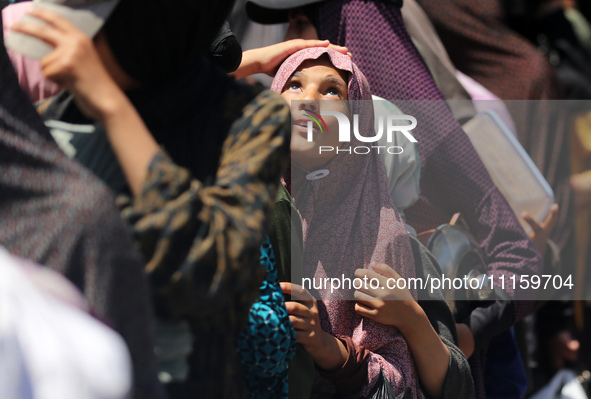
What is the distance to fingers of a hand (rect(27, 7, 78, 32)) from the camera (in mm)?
973

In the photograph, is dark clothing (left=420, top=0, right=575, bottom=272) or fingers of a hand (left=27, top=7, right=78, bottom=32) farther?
dark clothing (left=420, top=0, right=575, bottom=272)

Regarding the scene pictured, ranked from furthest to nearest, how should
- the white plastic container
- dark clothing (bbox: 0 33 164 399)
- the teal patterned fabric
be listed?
the white plastic container
the teal patterned fabric
dark clothing (bbox: 0 33 164 399)

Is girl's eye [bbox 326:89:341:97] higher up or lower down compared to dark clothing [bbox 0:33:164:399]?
lower down

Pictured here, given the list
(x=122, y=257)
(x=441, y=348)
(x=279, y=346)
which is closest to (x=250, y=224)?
(x=122, y=257)

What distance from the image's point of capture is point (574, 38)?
4078 mm

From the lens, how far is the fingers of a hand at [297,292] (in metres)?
1.39

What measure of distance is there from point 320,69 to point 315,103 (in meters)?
0.09

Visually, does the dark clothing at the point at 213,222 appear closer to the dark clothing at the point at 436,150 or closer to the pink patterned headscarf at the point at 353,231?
the pink patterned headscarf at the point at 353,231

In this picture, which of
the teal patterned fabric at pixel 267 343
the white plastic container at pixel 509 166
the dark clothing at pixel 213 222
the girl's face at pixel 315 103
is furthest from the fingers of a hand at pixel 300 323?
the white plastic container at pixel 509 166

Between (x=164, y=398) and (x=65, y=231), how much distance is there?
0.78 feet

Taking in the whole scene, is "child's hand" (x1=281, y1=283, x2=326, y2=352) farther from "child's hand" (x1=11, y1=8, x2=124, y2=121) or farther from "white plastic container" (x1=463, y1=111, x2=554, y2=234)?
"white plastic container" (x1=463, y1=111, x2=554, y2=234)

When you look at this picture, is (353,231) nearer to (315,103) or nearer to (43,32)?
(315,103)

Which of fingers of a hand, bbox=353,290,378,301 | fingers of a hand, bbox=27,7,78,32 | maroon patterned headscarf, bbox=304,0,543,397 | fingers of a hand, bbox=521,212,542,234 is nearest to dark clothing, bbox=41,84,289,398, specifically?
fingers of a hand, bbox=27,7,78,32

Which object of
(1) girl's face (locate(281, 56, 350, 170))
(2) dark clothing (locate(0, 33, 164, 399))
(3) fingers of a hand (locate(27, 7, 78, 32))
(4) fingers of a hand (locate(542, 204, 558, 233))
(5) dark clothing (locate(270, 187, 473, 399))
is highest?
(3) fingers of a hand (locate(27, 7, 78, 32))
